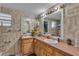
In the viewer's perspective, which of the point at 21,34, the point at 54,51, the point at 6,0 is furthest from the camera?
the point at 21,34

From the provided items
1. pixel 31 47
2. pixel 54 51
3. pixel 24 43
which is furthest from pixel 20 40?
pixel 54 51

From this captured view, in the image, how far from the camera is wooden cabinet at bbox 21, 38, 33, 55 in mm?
1865

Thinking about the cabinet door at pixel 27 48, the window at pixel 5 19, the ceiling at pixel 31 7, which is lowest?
the cabinet door at pixel 27 48

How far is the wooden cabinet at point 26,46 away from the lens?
1865 mm

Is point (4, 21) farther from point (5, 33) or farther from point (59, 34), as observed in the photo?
point (59, 34)

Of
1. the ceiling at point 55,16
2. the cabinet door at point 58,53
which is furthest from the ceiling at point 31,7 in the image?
the cabinet door at point 58,53

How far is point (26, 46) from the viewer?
198 cm

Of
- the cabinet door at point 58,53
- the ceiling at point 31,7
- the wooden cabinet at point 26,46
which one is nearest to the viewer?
the cabinet door at point 58,53

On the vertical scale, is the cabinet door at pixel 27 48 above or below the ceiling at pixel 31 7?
below

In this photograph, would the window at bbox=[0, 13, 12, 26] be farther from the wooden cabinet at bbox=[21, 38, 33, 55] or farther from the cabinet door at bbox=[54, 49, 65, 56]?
the cabinet door at bbox=[54, 49, 65, 56]

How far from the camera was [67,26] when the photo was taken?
1.76m

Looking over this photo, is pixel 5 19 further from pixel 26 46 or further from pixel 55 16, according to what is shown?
pixel 55 16

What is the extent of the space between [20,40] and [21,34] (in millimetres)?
126

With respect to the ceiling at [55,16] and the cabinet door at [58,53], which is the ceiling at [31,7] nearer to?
the ceiling at [55,16]
